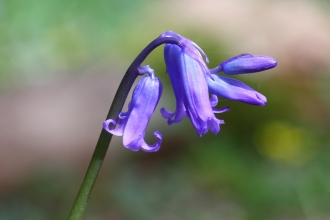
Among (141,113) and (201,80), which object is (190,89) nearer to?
(201,80)

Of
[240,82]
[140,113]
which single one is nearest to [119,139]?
[140,113]

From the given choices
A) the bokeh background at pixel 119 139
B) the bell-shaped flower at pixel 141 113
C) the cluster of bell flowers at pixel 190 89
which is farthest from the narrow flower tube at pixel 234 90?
the bokeh background at pixel 119 139

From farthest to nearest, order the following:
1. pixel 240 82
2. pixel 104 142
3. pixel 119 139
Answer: pixel 119 139 → pixel 240 82 → pixel 104 142

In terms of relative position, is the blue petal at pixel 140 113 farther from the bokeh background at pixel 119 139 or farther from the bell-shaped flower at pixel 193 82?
the bokeh background at pixel 119 139

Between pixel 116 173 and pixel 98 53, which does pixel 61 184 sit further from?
pixel 98 53

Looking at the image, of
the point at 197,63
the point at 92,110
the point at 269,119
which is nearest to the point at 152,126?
the point at 92,110

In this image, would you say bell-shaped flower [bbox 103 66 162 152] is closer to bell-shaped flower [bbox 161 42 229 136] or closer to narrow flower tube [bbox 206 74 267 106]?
bell-shaped flower [bbox 161 42 229 136]
